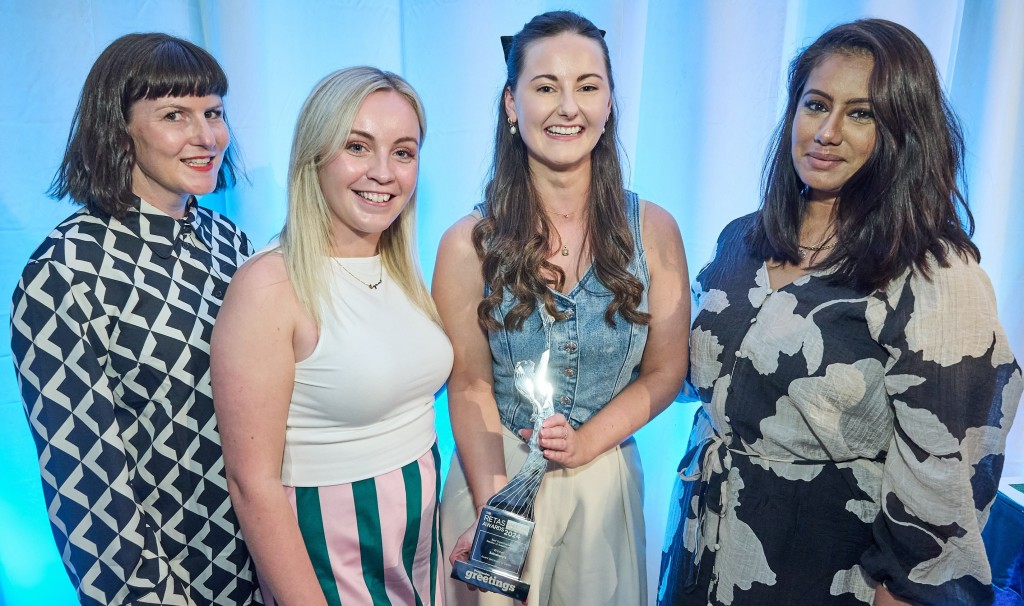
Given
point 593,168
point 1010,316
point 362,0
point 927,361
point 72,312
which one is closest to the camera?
point 927,361

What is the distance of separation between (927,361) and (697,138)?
1.07 metres

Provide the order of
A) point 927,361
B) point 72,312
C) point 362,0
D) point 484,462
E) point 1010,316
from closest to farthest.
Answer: point 927,361
point 72,312
point 484,462
point 362,0
point 1010,316

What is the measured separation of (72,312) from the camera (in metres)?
1.26

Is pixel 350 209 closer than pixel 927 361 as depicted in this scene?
No

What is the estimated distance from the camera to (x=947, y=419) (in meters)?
1.15

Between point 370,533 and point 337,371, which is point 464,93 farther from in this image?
point 370,533

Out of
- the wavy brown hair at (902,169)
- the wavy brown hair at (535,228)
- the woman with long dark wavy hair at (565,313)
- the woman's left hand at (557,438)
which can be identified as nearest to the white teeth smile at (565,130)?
→ the woman with long dark wavy hair at (565,313)

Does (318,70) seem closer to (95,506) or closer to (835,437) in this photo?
(95,506)

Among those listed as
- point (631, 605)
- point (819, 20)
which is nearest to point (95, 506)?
point (631, 605)

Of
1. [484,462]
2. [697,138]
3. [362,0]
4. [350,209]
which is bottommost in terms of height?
[484,462]

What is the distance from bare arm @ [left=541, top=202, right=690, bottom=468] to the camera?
1549mm

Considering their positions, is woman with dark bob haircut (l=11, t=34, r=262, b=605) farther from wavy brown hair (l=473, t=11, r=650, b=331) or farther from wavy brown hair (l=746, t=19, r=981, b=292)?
wavy brown hair (l=746, t=19, r=981, b=292)

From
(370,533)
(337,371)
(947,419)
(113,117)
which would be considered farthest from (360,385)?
(947,419)

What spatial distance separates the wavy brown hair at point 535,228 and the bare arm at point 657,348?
0.20 feet
